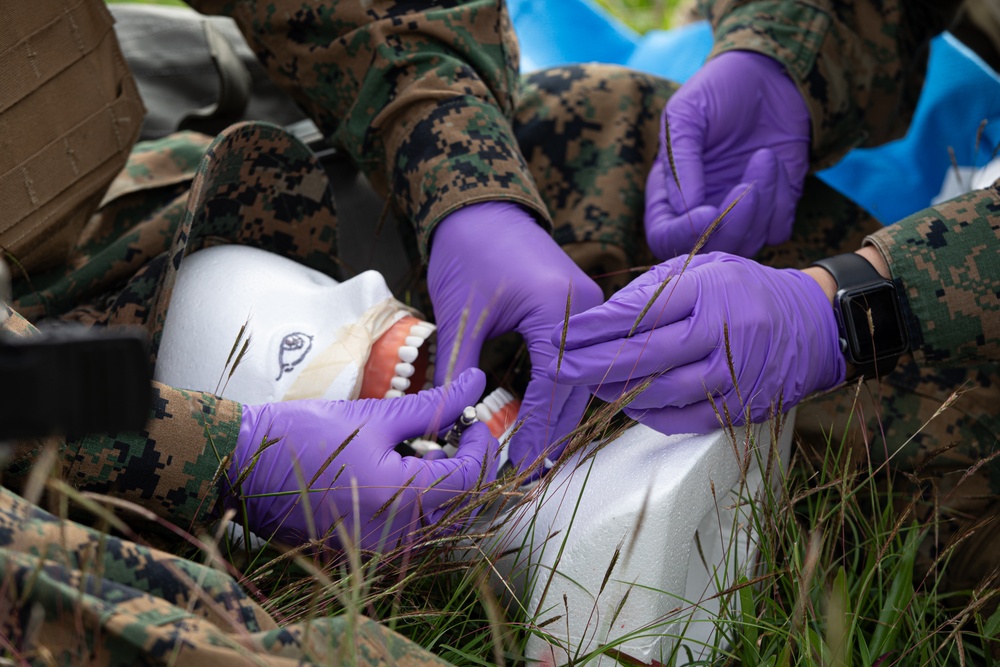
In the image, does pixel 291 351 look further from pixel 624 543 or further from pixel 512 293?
pixel 624 543

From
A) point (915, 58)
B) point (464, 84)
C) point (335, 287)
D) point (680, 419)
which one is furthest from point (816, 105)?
point (335, 287)

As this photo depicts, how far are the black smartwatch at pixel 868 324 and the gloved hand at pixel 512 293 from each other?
0.48m

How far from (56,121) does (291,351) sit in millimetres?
750

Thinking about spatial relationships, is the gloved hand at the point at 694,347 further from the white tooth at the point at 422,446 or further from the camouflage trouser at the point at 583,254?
the white tooth at the point at 422,446

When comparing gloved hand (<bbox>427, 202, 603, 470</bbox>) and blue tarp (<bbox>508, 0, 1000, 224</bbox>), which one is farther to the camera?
blue tarp (<bbox>508, 0, 1000, 224</bbox>)

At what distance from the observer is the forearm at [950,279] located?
1641 millimetres

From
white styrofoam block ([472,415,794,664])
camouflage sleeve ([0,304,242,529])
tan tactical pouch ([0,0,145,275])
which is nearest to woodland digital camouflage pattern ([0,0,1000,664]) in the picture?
camouflage sleeve ([0,304,242,529])

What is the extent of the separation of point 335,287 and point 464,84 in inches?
27.0

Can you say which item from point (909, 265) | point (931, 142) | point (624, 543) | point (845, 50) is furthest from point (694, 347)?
point (931, 142)

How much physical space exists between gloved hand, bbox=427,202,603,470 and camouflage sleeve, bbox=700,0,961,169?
0.96m

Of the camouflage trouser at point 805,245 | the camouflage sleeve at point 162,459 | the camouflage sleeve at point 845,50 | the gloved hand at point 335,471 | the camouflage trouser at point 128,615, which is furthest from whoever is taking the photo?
the camouflage sleeve at point 845,50

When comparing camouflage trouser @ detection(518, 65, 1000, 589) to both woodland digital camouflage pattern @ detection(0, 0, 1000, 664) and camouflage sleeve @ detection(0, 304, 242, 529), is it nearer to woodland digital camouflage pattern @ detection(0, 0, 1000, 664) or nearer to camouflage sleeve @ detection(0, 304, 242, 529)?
woodland digital camouflage pattern @ detection(0, 0, 1000, 664)

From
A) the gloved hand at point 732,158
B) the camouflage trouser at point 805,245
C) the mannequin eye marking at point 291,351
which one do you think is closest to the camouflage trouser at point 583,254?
the camouflage trouser at point 805,245

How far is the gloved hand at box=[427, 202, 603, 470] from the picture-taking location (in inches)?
65.5
